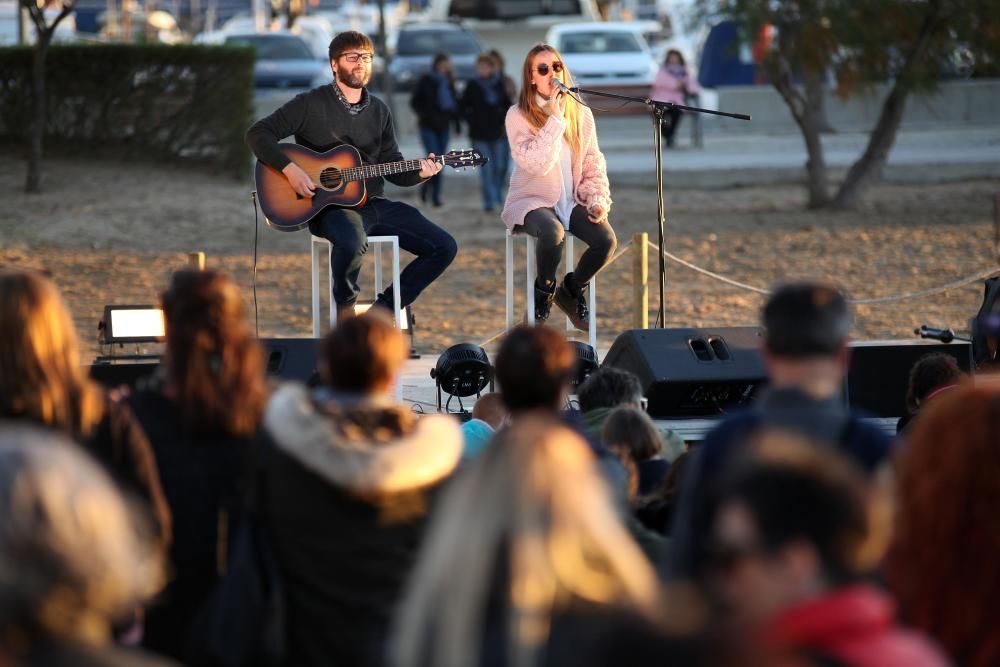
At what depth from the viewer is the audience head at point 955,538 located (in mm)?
2449

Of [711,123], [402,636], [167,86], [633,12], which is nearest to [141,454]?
[402,636]

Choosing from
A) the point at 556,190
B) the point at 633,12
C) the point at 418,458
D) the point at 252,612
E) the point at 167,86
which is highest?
the point at 633,12

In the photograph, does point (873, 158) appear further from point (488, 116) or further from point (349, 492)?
point (349, 492)

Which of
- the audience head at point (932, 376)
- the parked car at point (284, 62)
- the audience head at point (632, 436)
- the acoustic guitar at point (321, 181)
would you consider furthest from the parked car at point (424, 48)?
the audience head at point (632, 436)

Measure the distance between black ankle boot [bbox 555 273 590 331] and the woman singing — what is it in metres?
0.01

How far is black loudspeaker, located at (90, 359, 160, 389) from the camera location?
6.50 meters

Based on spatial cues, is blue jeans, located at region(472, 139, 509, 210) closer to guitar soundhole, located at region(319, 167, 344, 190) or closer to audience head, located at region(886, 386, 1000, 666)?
guitar soundhole, located at region(319, 167, 344, 190)

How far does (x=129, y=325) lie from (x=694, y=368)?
8.50 ft

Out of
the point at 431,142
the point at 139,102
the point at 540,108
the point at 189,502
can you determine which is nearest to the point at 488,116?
the point at 431,142

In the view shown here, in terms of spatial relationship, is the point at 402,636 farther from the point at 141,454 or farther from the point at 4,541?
the point at 141,454

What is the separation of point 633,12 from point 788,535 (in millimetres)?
46352

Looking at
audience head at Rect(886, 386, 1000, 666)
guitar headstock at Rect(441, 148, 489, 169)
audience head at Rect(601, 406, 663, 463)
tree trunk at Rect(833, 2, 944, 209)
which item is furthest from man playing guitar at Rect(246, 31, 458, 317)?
tree trunk at Rect(833, 2, 944, 209)

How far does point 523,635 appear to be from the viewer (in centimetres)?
218

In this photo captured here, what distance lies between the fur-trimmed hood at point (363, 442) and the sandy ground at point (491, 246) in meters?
7.09
